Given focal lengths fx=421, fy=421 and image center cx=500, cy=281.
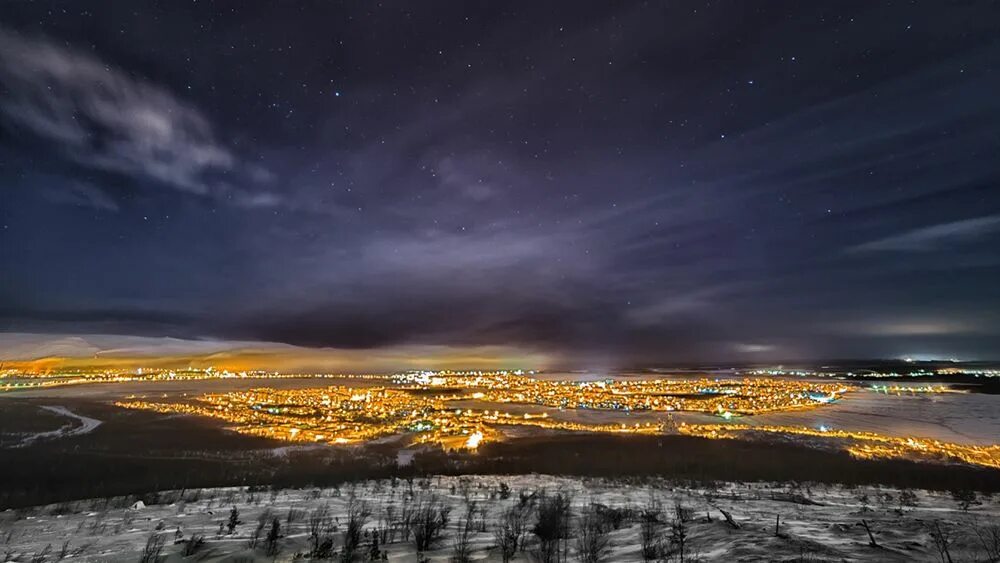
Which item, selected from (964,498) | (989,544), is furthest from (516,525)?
(964,498)

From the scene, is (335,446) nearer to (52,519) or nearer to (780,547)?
(52,519)

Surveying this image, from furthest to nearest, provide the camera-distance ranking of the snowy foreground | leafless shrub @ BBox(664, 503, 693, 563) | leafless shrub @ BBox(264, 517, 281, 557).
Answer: leafless shrub @ BBox(264, 517, 281, 557), the snowy foreground, leafless shrub @ BBox(664, 503, 693, 563)

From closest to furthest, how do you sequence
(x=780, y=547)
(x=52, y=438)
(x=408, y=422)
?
(x=780, y=547) < (x=52, y=438) < (x=408, y=422)

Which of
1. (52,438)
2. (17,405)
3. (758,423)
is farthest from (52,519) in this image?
(17,405)

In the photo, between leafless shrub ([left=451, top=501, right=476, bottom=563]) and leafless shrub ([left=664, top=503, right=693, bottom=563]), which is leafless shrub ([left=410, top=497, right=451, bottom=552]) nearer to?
leafless shrub ([left=451, top=501, right=476, bottom=563])

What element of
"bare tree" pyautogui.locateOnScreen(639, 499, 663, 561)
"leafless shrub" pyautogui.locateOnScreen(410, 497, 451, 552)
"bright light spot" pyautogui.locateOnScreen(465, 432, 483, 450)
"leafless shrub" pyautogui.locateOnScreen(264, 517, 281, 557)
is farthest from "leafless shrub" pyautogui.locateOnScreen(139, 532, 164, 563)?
"bright light spot" pyautogui.locateOnScreen(465, 432, 483, 450)

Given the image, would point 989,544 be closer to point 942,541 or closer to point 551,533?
point 942,541
